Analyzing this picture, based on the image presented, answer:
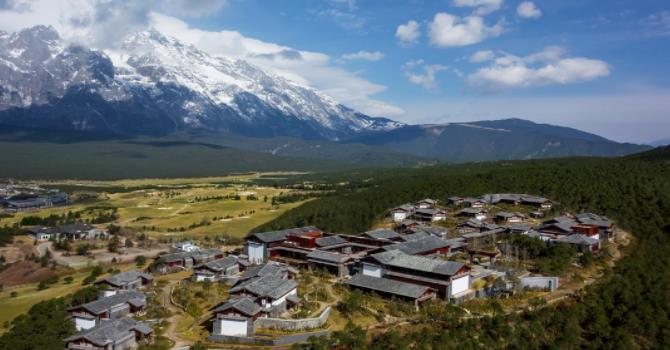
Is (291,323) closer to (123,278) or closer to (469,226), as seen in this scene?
(123,278)

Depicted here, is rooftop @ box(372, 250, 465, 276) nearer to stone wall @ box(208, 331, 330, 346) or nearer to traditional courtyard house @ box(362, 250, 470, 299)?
traditional courtyard house @ box(362, 250, 470, 299)

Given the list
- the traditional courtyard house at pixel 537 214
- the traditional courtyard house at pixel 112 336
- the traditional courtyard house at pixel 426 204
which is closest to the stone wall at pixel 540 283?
the traditional courtyard house at pixel 537 214

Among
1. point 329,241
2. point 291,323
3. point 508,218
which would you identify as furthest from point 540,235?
point 291,323

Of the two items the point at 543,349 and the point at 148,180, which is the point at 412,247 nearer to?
the point at 543,349

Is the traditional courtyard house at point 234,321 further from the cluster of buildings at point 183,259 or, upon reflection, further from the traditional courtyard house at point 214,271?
the cluster of buildings at point 183,259

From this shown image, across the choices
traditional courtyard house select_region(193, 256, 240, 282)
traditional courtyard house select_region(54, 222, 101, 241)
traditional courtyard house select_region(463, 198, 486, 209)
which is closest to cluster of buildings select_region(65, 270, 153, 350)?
traditional courtyard house select_region(193, 256, 240, 282)

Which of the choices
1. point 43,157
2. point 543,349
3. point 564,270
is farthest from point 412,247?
point 43,157
